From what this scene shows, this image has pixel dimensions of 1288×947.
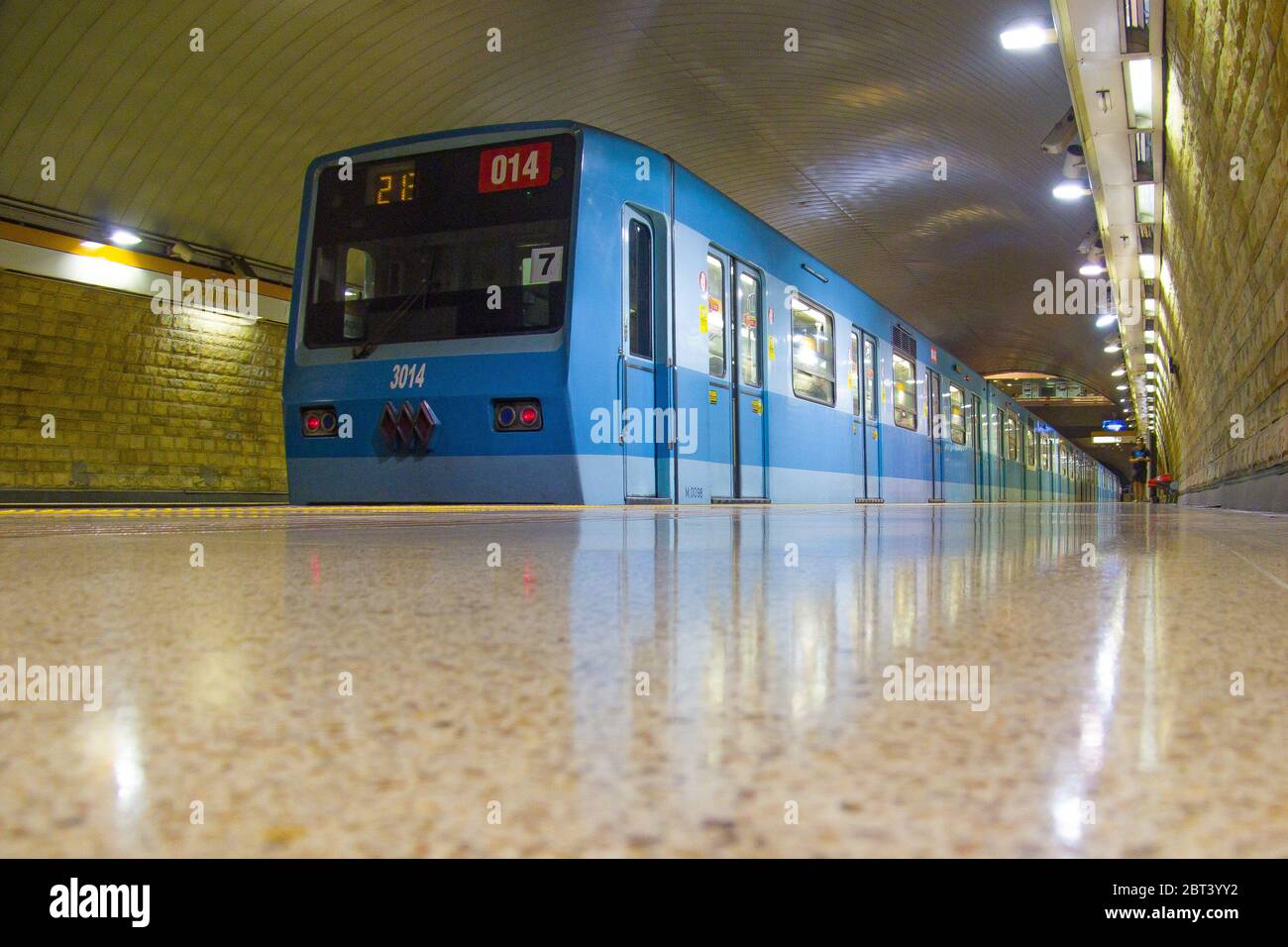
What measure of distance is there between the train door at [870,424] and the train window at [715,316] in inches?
145

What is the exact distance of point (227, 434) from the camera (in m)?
15.0

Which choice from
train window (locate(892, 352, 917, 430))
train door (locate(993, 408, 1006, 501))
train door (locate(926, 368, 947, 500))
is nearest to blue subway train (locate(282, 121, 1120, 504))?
train window (locate(892, 352, 917, 430))

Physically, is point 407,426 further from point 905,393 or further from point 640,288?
point 905,393

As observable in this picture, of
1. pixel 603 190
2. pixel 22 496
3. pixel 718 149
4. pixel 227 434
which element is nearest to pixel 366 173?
pixel 603 190

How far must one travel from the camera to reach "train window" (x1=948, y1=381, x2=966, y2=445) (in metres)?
15.5

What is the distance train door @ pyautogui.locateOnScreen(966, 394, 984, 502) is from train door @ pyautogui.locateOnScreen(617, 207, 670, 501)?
11.0m

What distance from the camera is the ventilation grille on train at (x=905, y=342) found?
41.9 ft

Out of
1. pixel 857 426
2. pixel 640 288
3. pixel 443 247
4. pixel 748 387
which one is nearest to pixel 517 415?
pixel 443 247

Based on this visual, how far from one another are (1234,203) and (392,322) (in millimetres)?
5576

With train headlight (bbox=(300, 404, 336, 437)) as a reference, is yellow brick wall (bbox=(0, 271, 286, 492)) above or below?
above

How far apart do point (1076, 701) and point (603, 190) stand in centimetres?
608

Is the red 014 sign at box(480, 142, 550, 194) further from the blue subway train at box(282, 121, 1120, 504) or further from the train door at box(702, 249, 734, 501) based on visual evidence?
the train door at box(702, 249, 734, 501)

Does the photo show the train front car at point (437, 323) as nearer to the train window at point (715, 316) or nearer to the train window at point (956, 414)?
the train window at point (715, 316)

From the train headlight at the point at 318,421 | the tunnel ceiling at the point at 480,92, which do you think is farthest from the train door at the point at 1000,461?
the train headlight at the point at 318,421
